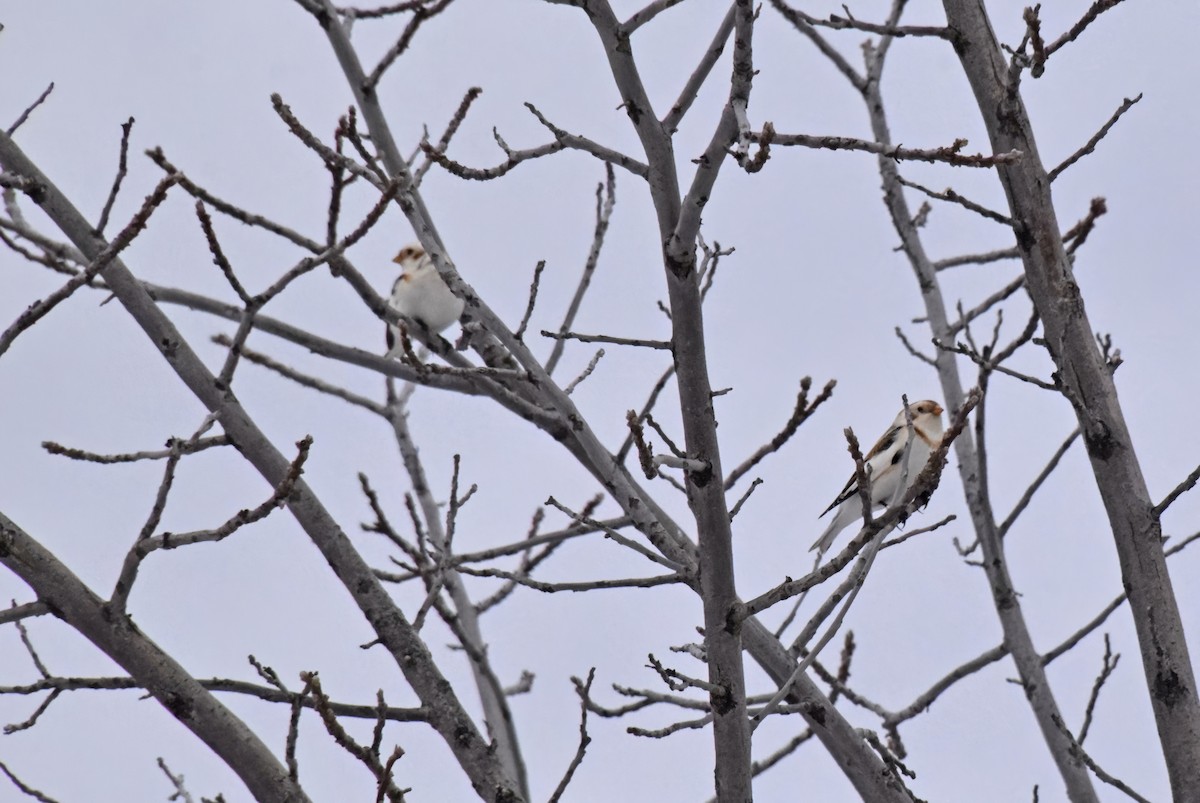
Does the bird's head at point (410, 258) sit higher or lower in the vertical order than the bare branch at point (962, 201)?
higher

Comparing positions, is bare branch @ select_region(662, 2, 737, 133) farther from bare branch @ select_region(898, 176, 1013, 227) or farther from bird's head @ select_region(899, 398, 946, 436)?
bird's head @ select_region(899, 398, 946, 436)

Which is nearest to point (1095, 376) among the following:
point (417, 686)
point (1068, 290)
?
point (1068, 290)

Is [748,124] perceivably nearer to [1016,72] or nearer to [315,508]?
[1016,72]

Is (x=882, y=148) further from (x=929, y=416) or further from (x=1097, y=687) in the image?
(x=929, y=416)

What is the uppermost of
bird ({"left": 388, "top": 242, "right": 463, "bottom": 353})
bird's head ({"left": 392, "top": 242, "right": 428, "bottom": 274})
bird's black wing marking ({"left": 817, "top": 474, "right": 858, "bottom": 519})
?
bird's head ({"left": 392, "top": 242, "right": 428, "bottom": 274})

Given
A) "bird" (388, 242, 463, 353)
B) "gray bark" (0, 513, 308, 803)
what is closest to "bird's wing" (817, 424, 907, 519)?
"bird" (388, 242, 463, 353)

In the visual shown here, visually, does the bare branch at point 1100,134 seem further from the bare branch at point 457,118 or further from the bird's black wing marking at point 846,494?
the bird's black wing marking at point 846,494

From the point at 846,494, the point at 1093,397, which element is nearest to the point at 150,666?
the point at 1093,397

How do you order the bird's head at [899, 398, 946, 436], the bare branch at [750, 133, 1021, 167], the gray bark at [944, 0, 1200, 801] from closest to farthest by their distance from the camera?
the bare branch at [750, 133, 1021, 167] → the gray bark at [944, 0, 1200, 801] → the bird's head at [899, 398, 946, 436]

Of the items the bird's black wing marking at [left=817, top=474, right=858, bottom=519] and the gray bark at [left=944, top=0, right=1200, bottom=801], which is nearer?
the gray bark at [left=944, top=0, right=1200, bottom=801]

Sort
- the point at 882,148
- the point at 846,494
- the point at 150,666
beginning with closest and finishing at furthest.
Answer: the point at 882,148 < the point at 150,666 < the point at 846,494

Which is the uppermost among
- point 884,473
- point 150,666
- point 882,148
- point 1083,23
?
point 884,473

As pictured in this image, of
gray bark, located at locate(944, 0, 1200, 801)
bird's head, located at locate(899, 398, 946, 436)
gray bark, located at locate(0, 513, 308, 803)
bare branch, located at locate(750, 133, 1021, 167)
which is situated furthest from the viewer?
bird's head, located at locate(899, 398, 946, 436)

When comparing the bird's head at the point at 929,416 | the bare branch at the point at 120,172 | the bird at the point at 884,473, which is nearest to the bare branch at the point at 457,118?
the bare branch at the point at 120,172
